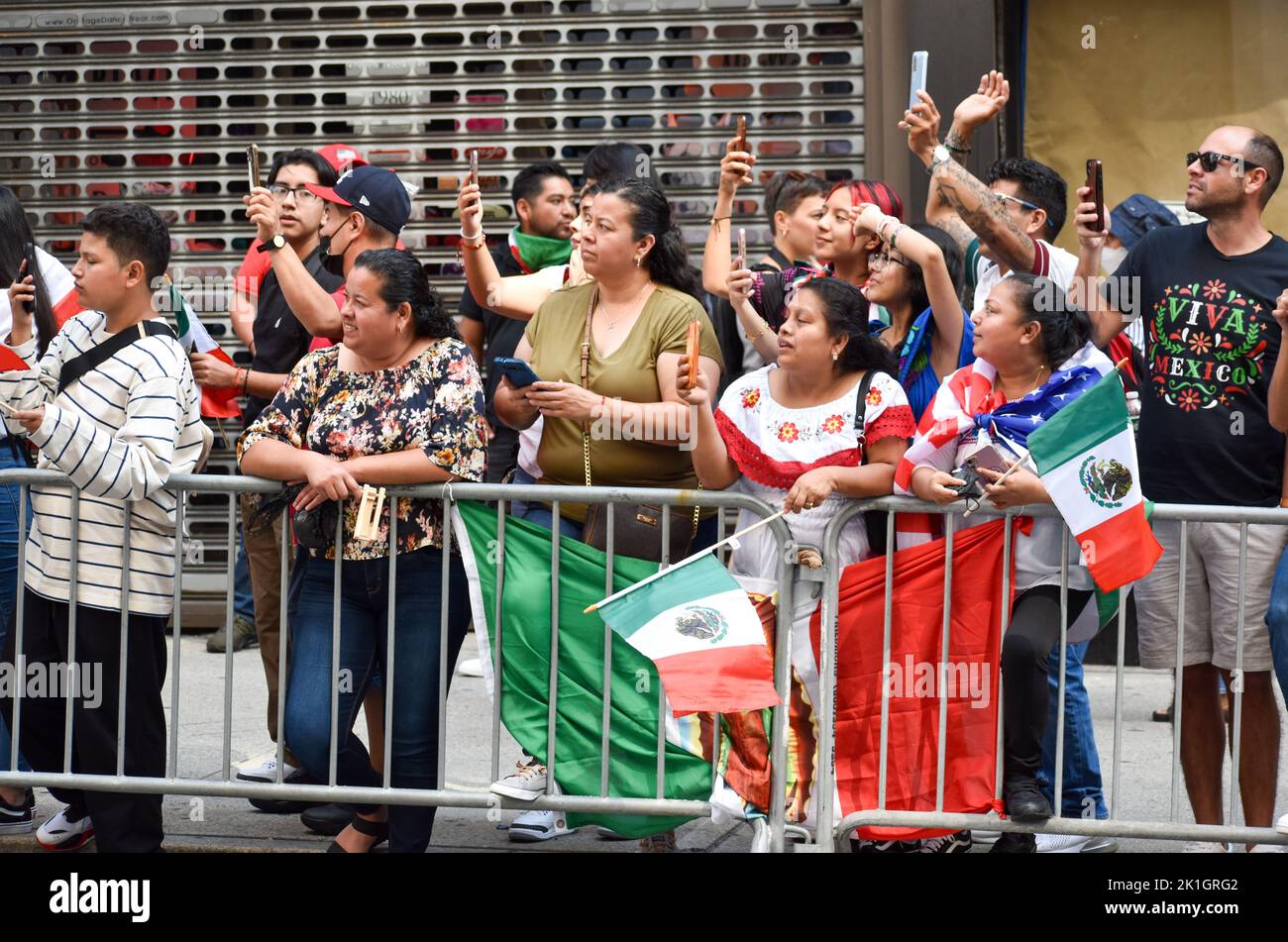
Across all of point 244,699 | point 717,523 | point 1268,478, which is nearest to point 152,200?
point 244,699

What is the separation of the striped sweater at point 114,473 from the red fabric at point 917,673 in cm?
220

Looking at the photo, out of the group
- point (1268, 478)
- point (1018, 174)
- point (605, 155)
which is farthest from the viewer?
point (605, 155)

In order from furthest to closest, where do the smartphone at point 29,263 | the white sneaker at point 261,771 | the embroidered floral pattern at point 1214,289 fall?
the white sneaker at point 261,771 < the smartphone at point 29,263 < the embroidered floral pattern at point 1214,289

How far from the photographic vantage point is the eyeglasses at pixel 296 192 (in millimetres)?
6980

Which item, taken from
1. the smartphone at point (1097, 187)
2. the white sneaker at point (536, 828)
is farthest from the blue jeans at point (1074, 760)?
the white sneaker at point (536, 828)

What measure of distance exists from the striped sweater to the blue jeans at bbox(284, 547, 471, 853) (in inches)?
20.6

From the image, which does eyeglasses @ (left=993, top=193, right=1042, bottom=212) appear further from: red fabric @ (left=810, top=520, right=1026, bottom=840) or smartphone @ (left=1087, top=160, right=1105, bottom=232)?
red fabric @ (left=810, top=520, right=1026, bottom=840)

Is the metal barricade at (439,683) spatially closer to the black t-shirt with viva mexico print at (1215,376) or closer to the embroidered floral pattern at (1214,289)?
the black t-shirt with viva mexico print at (1215,376)

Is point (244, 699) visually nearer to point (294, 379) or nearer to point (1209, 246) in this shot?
point (294, 379)

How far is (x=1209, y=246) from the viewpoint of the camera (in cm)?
596

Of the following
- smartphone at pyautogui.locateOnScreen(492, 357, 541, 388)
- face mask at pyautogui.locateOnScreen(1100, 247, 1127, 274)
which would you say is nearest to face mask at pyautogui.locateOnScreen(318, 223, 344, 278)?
smartphone at pyautogui.locateOnScreen(492, 357, 541, 388)

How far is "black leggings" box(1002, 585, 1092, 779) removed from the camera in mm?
5250
